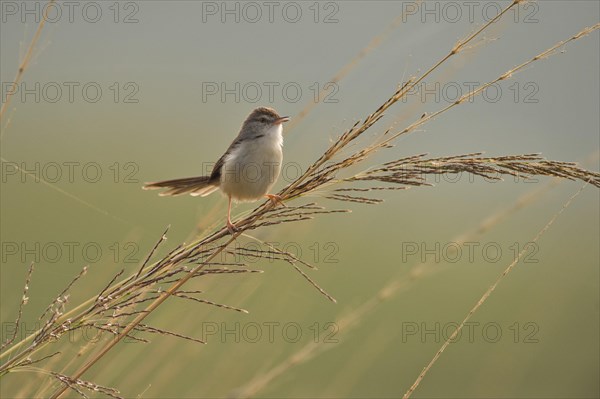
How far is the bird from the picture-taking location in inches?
138

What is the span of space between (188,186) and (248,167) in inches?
13.9

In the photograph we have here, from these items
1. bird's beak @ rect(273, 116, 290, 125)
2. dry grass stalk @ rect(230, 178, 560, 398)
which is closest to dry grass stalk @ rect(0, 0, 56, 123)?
dry grass stalk @ rect(230, 178, 560, 398)

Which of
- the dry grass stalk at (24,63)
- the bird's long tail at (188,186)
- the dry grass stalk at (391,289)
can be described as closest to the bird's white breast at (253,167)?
the bird's long tail at (188,186)

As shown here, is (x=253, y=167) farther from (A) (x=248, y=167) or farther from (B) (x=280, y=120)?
(B) (x=280, y=120)

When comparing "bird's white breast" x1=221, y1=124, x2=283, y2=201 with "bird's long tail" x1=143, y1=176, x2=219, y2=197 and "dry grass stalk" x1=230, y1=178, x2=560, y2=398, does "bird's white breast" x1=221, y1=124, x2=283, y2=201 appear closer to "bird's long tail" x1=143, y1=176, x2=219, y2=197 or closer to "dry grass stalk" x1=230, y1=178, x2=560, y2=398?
A: "bird's long tail" x1=143, y1=176, x2=219, y2=197

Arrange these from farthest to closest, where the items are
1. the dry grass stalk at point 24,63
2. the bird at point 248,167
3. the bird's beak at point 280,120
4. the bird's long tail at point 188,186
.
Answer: the bird's beak at point 280,120
the bird at point 248,167
the bird's long tail at point 188,186
the dry grass stalk at point 24,63

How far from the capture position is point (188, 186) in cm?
363

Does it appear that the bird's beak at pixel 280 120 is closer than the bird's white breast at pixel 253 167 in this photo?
No

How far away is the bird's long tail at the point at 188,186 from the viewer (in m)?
3.39

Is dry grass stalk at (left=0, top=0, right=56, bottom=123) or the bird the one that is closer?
dry grass stalk at (left=0, top=0, right=56, bottom=123)

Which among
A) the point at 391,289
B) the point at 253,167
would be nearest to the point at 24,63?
the point at 391,289

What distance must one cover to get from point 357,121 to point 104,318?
0.96 m

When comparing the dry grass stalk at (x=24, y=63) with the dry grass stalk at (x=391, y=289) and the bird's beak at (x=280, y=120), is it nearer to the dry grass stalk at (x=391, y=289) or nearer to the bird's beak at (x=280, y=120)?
the dry grass stalk at (x=391, y=289)

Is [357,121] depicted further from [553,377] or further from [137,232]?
[553,377]
